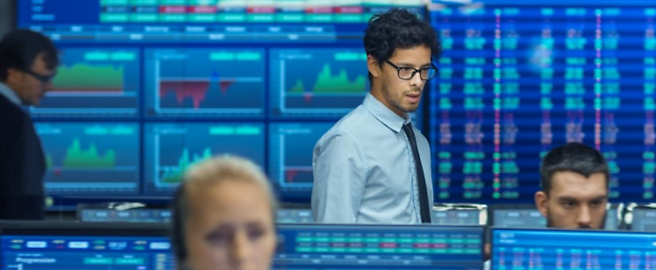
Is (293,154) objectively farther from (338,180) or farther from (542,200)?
(338,180)

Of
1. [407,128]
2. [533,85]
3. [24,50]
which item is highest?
[24,50]

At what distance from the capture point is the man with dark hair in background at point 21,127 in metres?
4.71

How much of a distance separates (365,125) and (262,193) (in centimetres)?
177

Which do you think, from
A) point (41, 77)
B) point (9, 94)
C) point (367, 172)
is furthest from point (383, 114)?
point (41, 77)

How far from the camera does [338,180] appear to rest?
3.27 m

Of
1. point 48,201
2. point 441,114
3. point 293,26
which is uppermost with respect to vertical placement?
point 293,26

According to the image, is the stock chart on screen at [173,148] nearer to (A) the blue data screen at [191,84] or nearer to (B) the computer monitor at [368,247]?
(A) the blue data screen at [191,84]

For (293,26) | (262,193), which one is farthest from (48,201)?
(262,193)

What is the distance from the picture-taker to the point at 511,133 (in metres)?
5.25

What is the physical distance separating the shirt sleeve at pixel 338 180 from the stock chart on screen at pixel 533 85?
192 cm

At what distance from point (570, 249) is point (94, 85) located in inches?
123

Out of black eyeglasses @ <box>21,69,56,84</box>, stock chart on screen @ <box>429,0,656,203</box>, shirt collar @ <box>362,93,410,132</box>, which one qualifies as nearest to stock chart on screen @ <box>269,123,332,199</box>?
stock chart on screen @ <box>429,0,656,203</box>

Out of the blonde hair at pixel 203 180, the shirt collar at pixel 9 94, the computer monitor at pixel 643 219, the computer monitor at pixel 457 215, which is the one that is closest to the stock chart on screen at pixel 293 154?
the computer monitor at pixel 457 215

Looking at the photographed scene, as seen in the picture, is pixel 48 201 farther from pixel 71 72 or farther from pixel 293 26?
pixel 293 26
